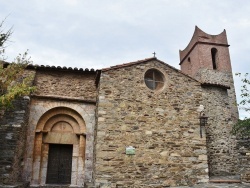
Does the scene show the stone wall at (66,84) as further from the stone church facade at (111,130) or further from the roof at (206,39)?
the roof at (206,39)

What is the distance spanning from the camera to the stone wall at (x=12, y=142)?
7564 millimetres

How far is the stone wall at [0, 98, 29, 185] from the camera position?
24.8ft

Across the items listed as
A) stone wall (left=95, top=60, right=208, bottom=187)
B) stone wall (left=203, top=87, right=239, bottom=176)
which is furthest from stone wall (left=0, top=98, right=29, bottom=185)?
stone wall (left=203, top=87, right=239, bottom=176)

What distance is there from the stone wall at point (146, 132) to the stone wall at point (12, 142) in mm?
2620

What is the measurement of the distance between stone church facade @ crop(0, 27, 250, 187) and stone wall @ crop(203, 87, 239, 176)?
102 inches

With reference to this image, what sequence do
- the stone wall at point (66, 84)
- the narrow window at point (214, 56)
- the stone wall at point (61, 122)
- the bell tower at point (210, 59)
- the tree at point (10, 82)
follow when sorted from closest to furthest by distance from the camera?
the tree at point (10, 82) → the stone wall at point (61, 122) → the stone wall at point (66, 84) → the bell tower at point (210, 59) → the narrow window at point (214, 56)

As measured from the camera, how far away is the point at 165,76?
10602mm

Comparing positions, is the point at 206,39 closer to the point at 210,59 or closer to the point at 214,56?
the point at 214,56

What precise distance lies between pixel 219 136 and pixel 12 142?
10.2 m

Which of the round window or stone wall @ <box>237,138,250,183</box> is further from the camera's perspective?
the round window

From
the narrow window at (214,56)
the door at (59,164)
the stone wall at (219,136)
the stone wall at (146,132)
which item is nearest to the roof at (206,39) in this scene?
the narrow window at (214,56)

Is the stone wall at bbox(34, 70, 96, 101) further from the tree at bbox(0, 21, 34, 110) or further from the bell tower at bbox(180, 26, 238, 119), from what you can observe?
the bell tower at bbox(180, 26, 238, 119)

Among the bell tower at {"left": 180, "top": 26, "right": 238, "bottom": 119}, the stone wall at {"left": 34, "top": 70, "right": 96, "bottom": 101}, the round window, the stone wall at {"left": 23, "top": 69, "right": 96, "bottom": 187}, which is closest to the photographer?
the stone wall at {"left": 23, "top": 69, "right": 96, "bottom": 187}

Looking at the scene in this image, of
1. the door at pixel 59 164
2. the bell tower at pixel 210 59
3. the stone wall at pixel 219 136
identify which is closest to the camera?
the door at pixel 59 164
